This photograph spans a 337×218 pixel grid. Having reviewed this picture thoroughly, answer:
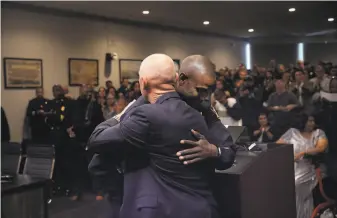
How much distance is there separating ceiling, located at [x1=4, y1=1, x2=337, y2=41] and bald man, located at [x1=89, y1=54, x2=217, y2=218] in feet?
19.5

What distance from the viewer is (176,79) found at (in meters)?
1.64

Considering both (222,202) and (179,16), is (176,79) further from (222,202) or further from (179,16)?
(179,16)

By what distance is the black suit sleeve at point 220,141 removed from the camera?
5.39ft

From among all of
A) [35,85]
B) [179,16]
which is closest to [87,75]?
[35,85]

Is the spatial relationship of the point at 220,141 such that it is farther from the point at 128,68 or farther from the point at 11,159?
the point at 128,68

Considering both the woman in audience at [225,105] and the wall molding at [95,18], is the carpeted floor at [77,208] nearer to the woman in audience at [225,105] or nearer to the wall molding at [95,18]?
the woman in audience at [225,105]

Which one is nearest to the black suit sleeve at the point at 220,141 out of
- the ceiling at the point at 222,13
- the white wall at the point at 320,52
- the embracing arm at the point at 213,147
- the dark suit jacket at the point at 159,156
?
the embracing arm at the point at 213,147

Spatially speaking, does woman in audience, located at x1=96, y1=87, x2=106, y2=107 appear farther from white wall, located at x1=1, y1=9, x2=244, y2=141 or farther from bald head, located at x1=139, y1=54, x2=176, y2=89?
bald head, located at x1=139, y1=54, x2=176, y2=89

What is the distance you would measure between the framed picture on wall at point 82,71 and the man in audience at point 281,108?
3.97 m

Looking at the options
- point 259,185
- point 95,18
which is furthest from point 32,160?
point 95,18

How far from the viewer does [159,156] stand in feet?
5.11

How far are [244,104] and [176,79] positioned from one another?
439 cm

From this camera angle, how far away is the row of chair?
3.92m

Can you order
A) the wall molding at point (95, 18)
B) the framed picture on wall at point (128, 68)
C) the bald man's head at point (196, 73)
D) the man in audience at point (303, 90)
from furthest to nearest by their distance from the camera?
the framed picture on wall at point (128, 68) < the wall molding at point (95, 18) < the man in audience at point (303, 90) < the bald man's head at point (196, 73)
